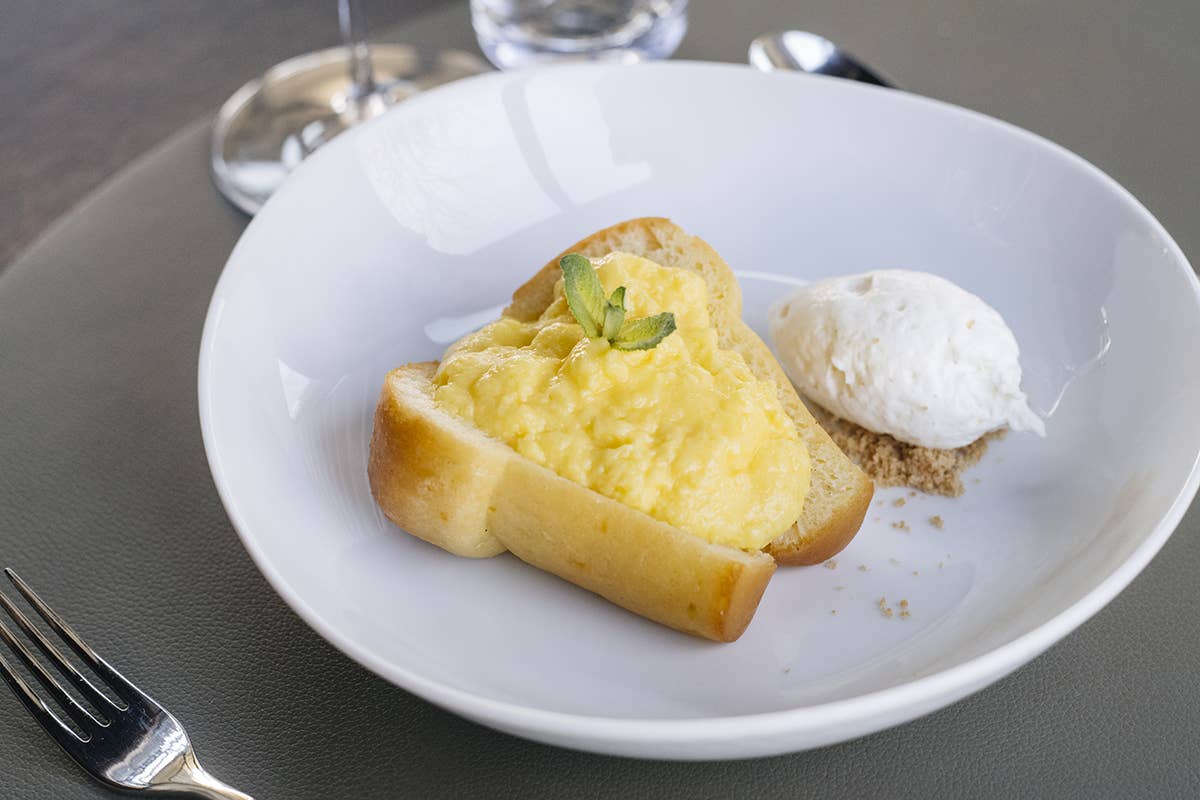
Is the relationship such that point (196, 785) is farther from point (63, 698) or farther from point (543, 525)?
point (543, 525)

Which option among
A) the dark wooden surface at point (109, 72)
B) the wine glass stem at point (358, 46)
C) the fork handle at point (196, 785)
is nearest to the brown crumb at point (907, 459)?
the fork handle at point (196, 785)

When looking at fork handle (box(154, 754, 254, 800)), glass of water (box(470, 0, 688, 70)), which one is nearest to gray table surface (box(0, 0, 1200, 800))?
fork handle (box(154, 754, 254, 800))

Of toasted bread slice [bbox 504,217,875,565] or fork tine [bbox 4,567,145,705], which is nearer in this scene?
fork tine [bbox 4,567,145,705]

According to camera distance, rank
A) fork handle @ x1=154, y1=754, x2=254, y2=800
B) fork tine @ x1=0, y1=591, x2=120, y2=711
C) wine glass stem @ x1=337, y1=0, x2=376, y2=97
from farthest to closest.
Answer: wine glass stem @ x1=337, y1=0, x2=376, y2=97
fork tine @ x1=0, y1=591, x2=120, y2=711
fork handle @ x1=154, y1=754, x2=254, y2=800

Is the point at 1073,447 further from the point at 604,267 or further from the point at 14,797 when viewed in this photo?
the point at 14,797

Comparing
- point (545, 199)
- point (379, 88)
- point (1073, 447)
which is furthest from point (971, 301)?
point (379, 88)

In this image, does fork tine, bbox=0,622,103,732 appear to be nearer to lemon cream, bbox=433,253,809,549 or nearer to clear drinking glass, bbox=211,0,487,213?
lemon cream, bbox=433,253,809,549
